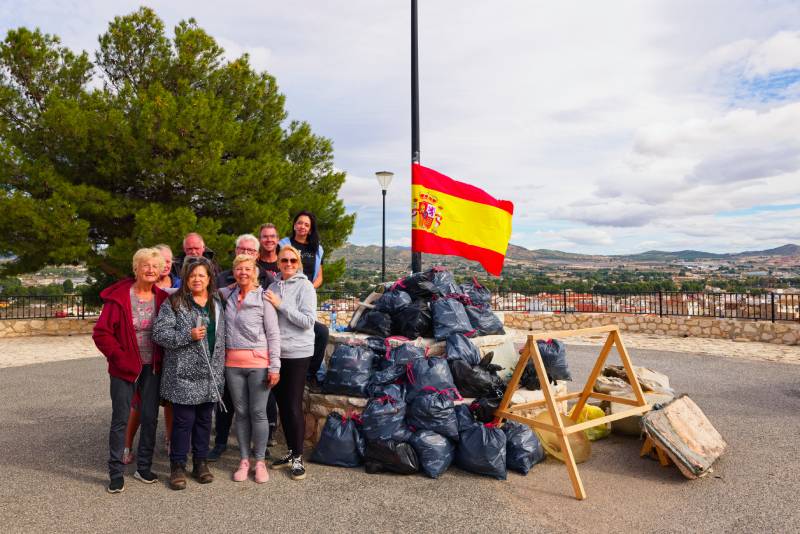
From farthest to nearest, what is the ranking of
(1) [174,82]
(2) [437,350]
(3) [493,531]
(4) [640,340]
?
(1) [174,82]
(4) [640,340]
(2) [437,350]
(3) [493,531]

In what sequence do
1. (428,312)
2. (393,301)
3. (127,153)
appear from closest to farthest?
(428,312), (393,301), (127,153)

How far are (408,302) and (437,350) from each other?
2.07ft

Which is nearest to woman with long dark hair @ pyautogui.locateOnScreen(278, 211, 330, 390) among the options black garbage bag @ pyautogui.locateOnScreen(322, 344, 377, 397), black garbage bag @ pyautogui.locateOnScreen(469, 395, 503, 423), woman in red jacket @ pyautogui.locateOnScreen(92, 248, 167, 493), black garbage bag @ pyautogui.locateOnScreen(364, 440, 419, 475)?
black garbage bag @ pyautogui.locateOnScreen(322, 344, 377, 397)

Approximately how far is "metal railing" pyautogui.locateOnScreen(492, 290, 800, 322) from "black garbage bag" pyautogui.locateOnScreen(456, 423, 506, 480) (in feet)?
39.6

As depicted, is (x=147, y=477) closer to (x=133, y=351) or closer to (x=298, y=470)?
(x=133, y=351)

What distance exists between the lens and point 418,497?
3.81 metres

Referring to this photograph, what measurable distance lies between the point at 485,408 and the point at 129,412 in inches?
114

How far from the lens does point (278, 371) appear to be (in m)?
4.11

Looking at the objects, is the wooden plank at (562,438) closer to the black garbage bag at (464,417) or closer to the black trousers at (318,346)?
the black garbage bag at (464,417)

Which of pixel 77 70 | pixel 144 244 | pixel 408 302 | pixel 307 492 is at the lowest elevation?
pixel 307 492

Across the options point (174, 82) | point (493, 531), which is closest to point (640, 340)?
point (493, 531)

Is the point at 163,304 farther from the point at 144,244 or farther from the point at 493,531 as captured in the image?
the point at 144,244

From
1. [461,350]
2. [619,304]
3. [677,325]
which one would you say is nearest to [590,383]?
[461,350]

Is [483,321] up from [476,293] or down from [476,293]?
down
